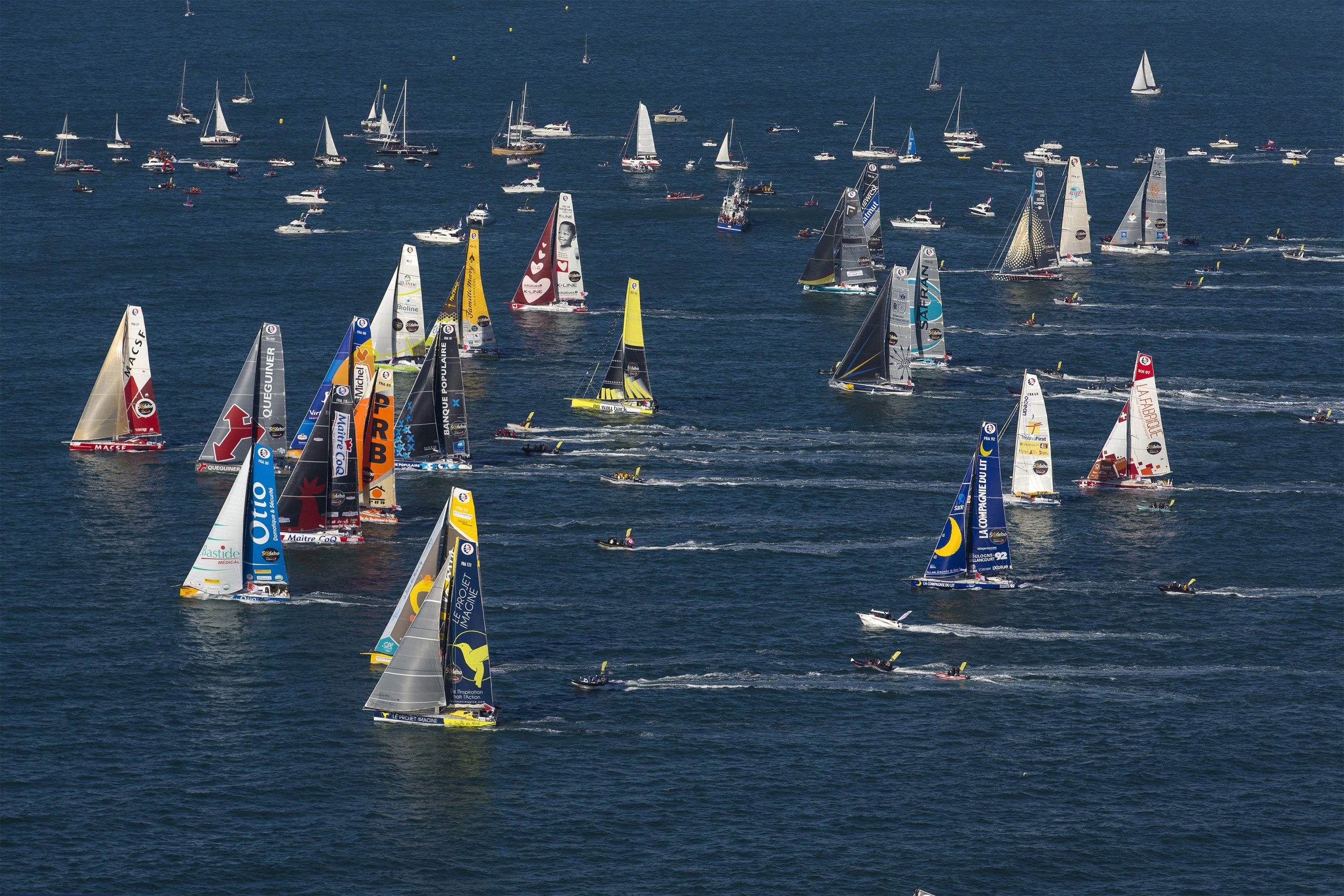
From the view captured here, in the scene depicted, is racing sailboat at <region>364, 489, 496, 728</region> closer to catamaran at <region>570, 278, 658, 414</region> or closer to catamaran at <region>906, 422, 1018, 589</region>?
catamaran at <region>906, 422, 1018, 589</region>

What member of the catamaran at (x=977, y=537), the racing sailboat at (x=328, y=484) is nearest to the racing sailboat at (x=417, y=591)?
the racing sailboat at (x=328, y=484)

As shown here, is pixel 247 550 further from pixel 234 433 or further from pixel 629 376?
pixel 629 376

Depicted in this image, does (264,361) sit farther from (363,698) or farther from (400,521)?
(363,698)

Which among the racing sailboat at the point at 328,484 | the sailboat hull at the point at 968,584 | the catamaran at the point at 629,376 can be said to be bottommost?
the sailboat hull at the point at 968,584

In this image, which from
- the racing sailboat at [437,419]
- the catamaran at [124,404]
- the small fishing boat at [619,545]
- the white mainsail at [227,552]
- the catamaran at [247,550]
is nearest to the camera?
the white mainsail at [227,552]

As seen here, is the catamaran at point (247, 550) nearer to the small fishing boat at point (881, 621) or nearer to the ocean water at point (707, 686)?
the ocean water at point (707, 686)

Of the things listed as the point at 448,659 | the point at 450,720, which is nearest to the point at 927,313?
the point at 448,659

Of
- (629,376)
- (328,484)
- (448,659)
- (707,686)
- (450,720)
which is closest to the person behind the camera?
(450,720)
